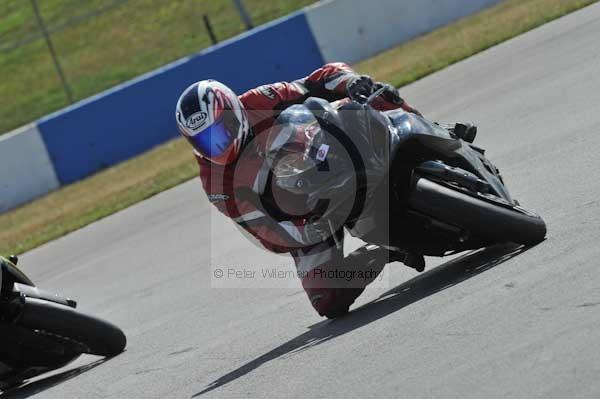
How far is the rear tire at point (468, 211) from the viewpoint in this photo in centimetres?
593

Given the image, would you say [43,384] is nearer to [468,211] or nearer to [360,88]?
[360,88]

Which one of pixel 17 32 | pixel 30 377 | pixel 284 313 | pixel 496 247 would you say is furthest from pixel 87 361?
pixel 17 32

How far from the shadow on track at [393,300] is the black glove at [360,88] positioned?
1.12 m

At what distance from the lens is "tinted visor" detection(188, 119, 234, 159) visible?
6.43 m

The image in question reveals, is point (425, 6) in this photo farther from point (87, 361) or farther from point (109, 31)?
point (87, 361)

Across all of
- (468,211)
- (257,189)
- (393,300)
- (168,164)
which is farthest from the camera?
(168,164)

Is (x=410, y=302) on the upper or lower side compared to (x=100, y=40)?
lower

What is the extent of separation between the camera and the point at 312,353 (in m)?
5.89

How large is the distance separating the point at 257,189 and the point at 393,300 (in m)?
1.00

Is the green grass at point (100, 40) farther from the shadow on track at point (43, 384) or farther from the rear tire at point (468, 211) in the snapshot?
the rear tire at point (468, 211)

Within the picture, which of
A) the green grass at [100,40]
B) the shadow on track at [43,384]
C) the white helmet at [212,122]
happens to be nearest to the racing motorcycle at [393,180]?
the white helmet at [212,122]

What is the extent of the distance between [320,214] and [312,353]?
744 mm

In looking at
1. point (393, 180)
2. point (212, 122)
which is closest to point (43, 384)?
point (212, 122)

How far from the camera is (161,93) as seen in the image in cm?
1853
